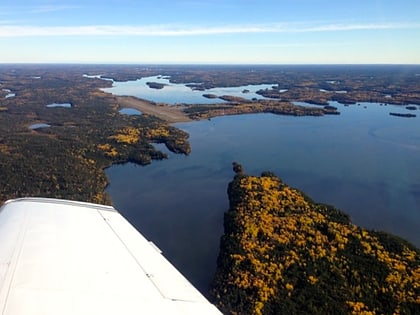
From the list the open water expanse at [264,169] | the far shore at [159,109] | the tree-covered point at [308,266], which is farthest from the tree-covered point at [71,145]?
the tree-covered point at [308,266]

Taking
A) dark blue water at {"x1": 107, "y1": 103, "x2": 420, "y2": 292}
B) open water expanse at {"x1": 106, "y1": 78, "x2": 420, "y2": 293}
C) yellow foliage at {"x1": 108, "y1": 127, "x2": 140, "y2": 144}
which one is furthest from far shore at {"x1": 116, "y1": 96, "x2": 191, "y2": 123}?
yellow foliage at {"x1": 108, "y1": 127, "x2": 140, "y2": 144}

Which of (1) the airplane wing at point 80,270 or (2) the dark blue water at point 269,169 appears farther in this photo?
(2) the dark blue water at point 269,169

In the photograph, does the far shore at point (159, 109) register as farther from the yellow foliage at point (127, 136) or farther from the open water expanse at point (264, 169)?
the yellow foliage at point (127, 136)

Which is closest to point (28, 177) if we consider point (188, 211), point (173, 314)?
point (188, 211)

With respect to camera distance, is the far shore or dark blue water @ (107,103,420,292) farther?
the far shore

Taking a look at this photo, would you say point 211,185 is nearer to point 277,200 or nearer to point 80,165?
point 277,200

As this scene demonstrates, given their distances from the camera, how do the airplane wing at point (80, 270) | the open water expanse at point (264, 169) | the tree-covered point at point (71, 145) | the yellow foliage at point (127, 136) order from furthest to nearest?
the yellow foliage at point (127, 136) < the tree-covered point at point (71, 145) < the open water expanse at point (264, 169) < the airplane wing at point (80, 270)

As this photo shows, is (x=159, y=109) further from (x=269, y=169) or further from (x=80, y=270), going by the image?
(x=80, y=270)

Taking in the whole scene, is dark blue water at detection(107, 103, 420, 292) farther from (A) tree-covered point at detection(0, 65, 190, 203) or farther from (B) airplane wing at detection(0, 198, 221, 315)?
(B) airplane wing at detection(0, 198, 221, 315)

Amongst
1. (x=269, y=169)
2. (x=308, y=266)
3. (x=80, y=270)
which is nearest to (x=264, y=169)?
(x=269, y=169)
